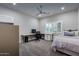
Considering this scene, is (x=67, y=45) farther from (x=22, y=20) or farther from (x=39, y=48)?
(x=22, y=20)

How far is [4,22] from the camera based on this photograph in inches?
39.5

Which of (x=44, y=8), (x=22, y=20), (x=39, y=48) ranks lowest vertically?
(x=39, y=48)

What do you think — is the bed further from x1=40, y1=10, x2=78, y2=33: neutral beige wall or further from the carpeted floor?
x1=40, y1=10, x2=78, y2=33: neutral beige wall

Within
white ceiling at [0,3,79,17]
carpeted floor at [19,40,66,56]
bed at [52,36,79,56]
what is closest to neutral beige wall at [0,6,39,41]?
white ceiling at [0,3,79,17]

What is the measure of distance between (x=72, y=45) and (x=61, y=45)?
373 millimetres

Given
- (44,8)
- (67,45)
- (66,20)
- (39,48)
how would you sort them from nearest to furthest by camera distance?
(44,8) < (66,20) < (39,48) < (67,45)

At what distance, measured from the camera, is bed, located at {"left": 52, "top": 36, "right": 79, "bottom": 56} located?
59.2 inches

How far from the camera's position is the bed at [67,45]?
1.50 m

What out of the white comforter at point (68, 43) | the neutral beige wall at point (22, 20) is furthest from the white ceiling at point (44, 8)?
the white comforter at point (68, 43)

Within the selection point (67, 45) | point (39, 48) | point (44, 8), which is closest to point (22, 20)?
point (44, 8)

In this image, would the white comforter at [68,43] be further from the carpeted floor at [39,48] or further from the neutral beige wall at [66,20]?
the neutral beige wall at [66,20]

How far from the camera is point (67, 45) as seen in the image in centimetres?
169

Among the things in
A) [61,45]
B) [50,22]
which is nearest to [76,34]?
[61,45]

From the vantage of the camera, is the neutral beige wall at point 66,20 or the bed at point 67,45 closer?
the neutral beige wall at point 66,20
